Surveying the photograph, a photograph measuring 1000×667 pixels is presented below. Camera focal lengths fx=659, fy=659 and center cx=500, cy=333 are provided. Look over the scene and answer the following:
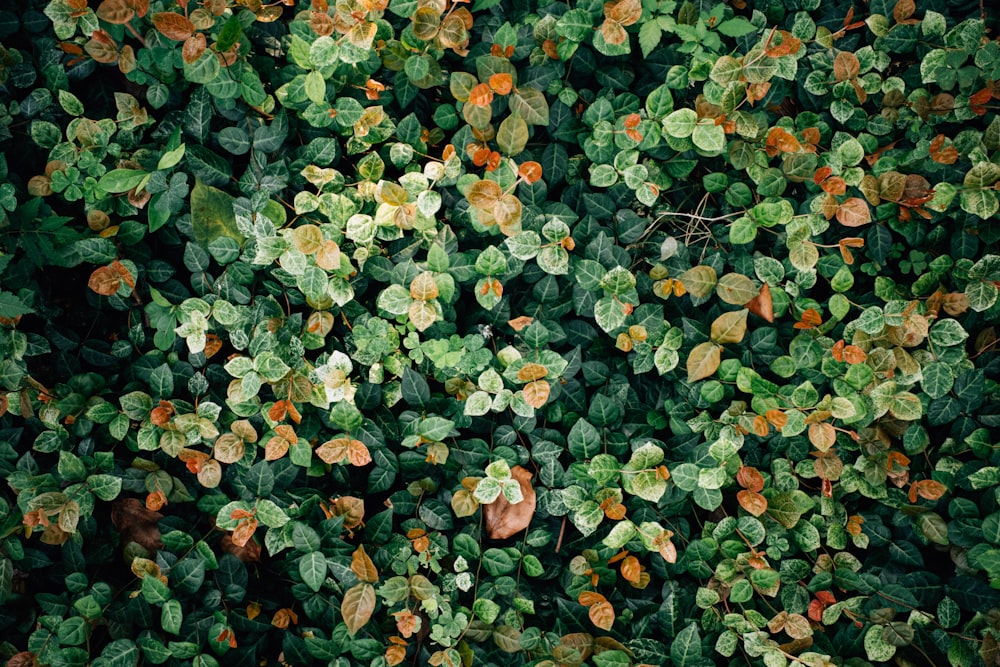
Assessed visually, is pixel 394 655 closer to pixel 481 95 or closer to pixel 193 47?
pixel 481 95

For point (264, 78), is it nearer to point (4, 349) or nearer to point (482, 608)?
point (4, 349)

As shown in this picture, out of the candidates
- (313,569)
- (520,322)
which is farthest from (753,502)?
(313,569)

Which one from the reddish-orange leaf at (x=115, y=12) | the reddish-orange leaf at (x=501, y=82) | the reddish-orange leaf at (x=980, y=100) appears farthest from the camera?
the reddish-orange leaf at (x=980, y=100)

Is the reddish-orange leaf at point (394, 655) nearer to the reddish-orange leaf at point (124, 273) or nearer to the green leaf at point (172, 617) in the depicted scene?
the green leaf at point (172, 617)

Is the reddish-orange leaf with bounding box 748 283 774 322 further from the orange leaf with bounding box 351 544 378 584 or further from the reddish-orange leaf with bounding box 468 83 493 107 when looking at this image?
the orange leaf with bounding box 351 544 378 584

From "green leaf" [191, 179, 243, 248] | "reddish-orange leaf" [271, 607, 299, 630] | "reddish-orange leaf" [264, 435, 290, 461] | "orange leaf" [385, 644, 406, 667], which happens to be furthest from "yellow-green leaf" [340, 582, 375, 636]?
"green leaf" [191, 179, 243, 248]

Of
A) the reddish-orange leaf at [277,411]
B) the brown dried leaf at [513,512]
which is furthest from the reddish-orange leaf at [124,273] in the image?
the brown dried leaf at [513,512]
